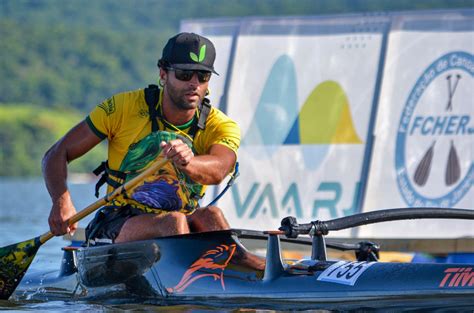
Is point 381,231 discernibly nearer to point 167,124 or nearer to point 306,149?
point 306,149

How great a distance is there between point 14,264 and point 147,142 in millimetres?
1674

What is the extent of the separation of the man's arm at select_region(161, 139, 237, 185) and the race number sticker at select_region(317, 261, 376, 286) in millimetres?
981

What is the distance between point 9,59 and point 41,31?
37.7 feet

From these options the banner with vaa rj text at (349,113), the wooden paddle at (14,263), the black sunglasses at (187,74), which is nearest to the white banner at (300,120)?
the banner with vaa rj text at (349,113)

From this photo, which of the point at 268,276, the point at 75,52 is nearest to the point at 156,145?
the point at 268,276

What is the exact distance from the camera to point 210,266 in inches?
299

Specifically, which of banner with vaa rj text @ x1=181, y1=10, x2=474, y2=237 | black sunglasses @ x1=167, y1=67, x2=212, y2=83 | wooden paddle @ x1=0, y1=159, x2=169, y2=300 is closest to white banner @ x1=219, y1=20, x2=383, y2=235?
banner with vaa rj text @ x1=181, y1=10, x2=474, y2=237

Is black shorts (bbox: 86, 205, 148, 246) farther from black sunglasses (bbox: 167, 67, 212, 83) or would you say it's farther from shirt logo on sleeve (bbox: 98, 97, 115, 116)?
black sunglasses (bbox: 167, 67, 212, 83)

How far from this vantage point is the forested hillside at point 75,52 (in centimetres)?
9977

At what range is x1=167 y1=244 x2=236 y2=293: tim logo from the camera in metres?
7.58

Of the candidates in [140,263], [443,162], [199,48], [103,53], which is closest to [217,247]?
[140,263]

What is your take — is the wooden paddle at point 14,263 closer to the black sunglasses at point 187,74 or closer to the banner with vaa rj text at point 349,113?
the black sunglasses at point 187,74

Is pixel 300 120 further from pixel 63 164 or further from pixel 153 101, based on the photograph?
pixel 63 164

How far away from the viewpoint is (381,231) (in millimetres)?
12867
